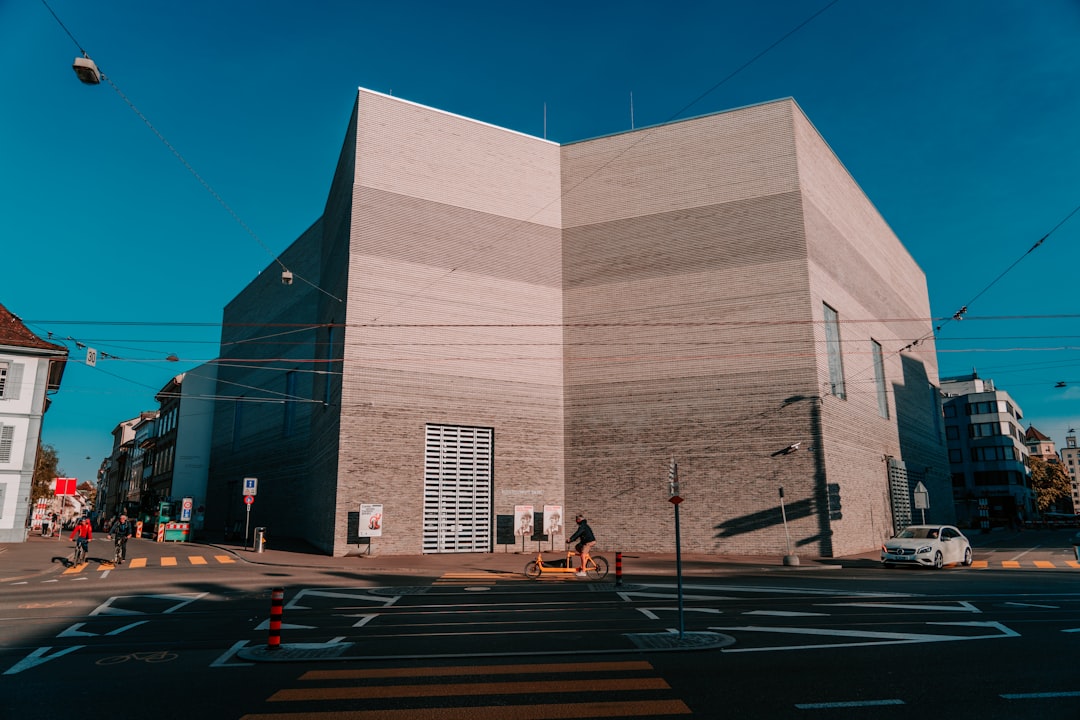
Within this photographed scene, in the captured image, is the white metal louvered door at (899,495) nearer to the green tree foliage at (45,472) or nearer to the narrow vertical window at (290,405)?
the narrow vertical window at (290,405)

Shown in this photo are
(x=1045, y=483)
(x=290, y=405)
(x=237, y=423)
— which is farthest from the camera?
(x=1045, y=483)

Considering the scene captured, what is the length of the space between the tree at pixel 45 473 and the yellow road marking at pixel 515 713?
54560 mm

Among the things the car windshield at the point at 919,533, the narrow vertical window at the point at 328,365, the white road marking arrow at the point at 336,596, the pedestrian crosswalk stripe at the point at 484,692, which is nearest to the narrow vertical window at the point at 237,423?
the narrow vertical window at the point at 328,365

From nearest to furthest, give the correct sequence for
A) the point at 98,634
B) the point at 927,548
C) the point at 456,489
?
the point at 98,634 → the point at 927,548 → the point at 456,489

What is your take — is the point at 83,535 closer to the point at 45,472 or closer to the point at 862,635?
the point at 862,635

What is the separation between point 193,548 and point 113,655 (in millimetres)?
23679

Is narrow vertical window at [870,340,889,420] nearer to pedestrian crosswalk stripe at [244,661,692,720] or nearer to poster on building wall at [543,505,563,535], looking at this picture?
poster on building wall at [543,505,563,535]

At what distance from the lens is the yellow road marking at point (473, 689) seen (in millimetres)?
7191

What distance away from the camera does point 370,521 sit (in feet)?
83.5

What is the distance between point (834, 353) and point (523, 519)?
15.2m

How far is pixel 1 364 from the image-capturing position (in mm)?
35156

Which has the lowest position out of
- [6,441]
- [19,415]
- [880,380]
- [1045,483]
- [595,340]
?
[6,441]

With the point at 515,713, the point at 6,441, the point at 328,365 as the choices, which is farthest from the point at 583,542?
the point at 6,441

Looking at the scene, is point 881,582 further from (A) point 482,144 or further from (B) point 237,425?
(B) point 237,425
